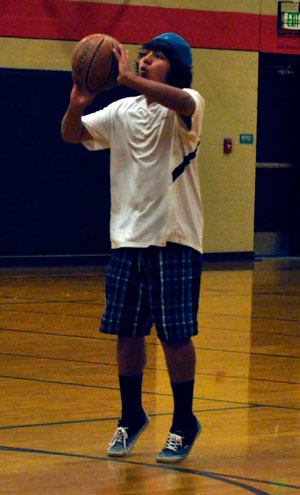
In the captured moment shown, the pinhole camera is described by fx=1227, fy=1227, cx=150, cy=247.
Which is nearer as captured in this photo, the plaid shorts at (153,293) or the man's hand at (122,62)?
the man's hand at (122,62)

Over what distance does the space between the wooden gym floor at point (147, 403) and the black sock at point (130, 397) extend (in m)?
0.15

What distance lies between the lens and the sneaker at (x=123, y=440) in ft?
16.4

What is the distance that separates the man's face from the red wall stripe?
29.5 ft

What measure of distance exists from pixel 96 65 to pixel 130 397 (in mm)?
1377

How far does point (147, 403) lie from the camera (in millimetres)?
6172

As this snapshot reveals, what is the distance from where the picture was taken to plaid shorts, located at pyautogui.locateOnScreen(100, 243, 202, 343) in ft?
16.2

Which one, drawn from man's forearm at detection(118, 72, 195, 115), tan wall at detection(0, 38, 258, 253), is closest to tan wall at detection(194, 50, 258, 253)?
tan wall at detection(0, 38, 258, 253)

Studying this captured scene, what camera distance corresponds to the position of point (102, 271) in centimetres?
1390

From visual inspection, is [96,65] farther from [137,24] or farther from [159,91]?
[137,24]

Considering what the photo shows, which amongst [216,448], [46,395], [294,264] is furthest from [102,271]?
[216,448]

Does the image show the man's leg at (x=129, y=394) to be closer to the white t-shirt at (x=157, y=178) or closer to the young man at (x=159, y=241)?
the young man at (x=159, y=241)

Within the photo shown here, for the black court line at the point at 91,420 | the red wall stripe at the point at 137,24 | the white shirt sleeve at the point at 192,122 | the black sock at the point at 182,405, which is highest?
the red wall stripe at the point at 137,24

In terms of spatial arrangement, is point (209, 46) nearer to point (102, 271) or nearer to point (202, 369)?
point (102, 271)

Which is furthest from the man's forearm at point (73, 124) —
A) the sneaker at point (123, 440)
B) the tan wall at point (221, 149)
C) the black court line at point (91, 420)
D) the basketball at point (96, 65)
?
the tan wall at point (221, 149)
